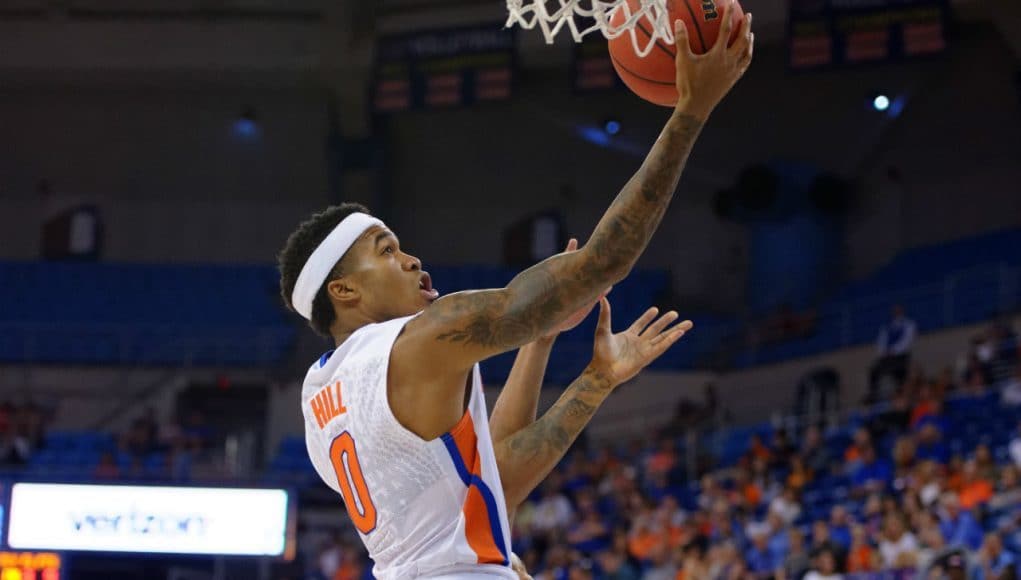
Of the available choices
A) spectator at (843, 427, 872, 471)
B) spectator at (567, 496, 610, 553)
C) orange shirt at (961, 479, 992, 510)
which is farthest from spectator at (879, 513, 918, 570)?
spectator at (567, 496, 610, 553)

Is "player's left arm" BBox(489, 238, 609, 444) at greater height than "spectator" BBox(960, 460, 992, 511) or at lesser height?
greater

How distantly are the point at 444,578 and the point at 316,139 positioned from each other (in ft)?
64.9

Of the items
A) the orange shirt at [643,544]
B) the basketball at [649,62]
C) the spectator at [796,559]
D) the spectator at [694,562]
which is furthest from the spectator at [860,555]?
the basketball at [649,62]

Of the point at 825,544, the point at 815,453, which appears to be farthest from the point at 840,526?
the point at 815,453

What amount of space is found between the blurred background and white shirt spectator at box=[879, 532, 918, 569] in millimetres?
824

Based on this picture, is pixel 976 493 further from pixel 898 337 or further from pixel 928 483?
pixel 898 337

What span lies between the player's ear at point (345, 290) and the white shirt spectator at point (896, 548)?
7798 millimetres

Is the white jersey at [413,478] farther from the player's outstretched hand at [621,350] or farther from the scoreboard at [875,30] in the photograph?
the scoreboard at [875,30]

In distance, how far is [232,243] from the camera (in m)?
22.8

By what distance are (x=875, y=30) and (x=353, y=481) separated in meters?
12.6

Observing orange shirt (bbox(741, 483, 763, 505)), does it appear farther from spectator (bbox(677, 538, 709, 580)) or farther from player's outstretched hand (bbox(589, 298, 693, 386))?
player's outstretched hand (bbox(589, 298, 693, 386))

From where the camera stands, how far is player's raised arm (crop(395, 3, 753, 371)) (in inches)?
109

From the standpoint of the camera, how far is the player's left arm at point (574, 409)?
342 cm

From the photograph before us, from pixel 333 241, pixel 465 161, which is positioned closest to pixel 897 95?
pixel 465 161
